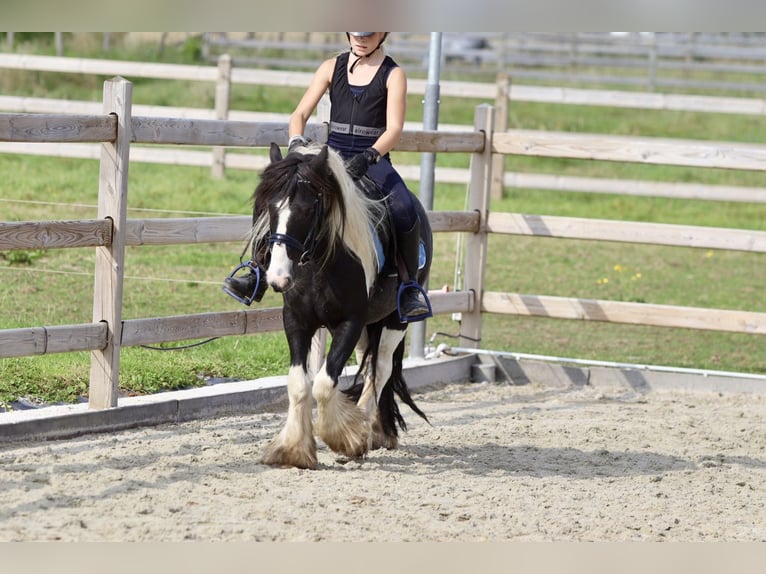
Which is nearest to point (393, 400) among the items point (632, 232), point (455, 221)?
point (455, 221)

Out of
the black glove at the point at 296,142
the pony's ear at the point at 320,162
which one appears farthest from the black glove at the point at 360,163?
the pony's ear at the point at 320,162

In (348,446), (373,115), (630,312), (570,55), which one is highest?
(570,55)

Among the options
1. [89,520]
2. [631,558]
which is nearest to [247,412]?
[89,520]

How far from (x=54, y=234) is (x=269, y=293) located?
3.77 meters

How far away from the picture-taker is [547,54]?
32125mm

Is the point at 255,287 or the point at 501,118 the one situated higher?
Result: the point at 501,118

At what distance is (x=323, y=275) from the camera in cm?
518

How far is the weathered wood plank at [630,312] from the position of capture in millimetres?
7785

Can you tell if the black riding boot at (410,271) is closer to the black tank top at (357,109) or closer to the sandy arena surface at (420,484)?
the black tank top at (357,109)

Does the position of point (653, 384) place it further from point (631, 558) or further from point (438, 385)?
point (631, 558)

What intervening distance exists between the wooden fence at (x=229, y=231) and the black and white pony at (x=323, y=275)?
1.01 meters

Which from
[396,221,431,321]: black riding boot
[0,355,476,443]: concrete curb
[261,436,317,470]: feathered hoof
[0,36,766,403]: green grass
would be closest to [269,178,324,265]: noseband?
[396,221,431,321]: black riding boot

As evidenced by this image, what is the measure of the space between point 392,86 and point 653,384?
11.7 feet

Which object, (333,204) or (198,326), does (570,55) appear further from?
(333,204)
